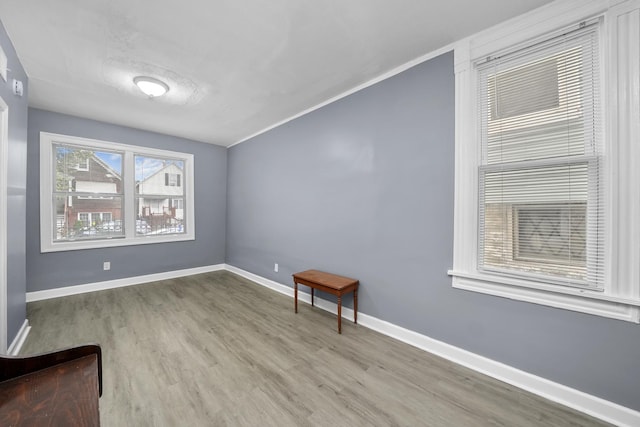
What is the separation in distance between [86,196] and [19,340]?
2270 millimetres

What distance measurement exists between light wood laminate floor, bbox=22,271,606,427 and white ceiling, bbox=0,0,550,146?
2.65 meters

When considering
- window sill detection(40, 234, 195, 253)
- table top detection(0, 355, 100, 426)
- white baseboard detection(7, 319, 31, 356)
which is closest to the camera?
table top detection(0, 355, 100, 426)

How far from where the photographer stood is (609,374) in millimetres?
1491

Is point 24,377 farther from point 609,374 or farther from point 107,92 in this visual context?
point 107,92

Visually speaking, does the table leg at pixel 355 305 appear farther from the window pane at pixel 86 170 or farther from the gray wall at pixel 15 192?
the window pane at pixel 86 170

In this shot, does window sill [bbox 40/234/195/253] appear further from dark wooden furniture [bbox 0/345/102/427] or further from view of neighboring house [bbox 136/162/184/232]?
dark wooden furniture [bbox 0/345/102/427]

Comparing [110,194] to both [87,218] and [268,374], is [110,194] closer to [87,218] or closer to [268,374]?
[87,218]

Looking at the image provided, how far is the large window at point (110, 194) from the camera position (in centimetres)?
351

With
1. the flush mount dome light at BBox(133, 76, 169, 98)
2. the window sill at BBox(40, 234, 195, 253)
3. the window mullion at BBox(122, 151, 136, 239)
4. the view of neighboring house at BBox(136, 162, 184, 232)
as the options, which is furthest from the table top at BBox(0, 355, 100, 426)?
the view of neighboring house at BBox(136, 162, 184, 232)

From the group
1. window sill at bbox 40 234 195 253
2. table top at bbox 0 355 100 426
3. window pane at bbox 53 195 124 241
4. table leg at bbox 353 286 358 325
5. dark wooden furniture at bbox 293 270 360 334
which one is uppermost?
window pane at bbox 53 195 124 241

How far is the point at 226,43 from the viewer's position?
2.06m

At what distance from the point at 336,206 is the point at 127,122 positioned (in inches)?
143

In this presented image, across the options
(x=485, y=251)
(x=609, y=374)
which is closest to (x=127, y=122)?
(x=485, y=251)

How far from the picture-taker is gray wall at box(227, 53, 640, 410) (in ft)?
5.22
